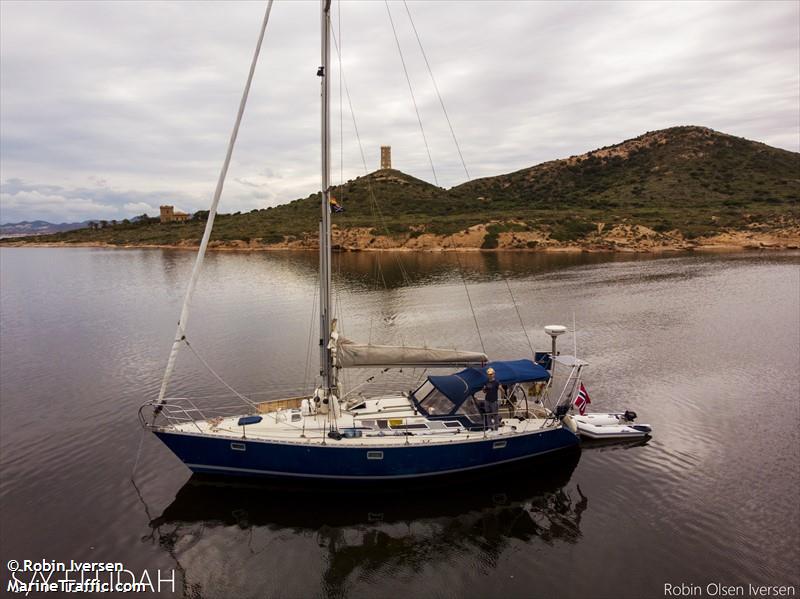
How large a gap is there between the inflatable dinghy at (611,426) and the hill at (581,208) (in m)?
72.7

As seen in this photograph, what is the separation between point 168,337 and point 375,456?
82.1ft

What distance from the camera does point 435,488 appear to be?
595 inches

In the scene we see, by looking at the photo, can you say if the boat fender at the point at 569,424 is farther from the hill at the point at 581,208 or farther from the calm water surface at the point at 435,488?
the hill at the point at 581,208

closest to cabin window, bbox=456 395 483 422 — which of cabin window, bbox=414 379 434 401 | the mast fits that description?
cabin window, bbox=414 379 434 401

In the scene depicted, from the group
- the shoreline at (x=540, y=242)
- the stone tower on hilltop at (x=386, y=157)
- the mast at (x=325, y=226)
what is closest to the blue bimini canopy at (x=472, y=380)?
the mast at (x=325, y=226)

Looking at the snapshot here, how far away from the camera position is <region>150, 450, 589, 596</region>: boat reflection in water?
11.8 metres

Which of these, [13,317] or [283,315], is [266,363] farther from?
[13,317]

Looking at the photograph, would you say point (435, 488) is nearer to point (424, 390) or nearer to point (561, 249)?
point (424, 390)

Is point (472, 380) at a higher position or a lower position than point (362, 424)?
higher

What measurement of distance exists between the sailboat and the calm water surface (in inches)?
47.8

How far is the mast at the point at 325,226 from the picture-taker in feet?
47.5

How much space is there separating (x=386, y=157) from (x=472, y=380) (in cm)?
17954

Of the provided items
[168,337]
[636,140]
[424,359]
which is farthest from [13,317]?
[636,140]

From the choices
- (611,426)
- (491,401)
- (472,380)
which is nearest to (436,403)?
(472,380)
